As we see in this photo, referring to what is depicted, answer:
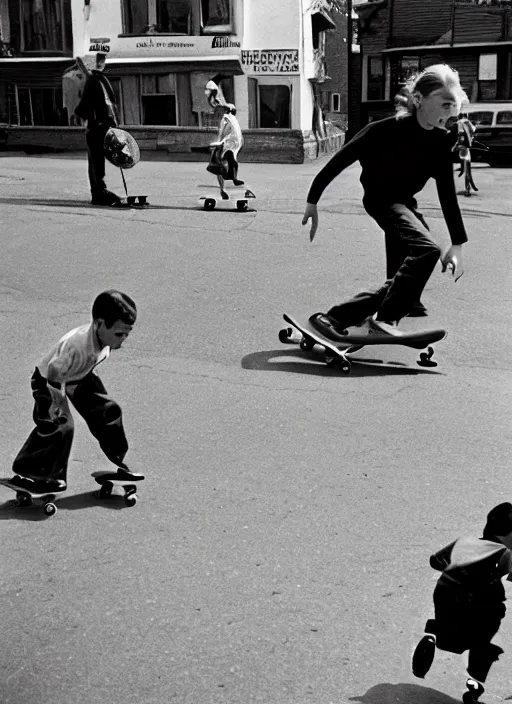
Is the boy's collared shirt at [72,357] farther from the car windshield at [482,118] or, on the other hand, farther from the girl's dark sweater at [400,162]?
the car windshield at [482,118]

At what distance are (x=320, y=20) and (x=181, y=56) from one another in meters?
4.24

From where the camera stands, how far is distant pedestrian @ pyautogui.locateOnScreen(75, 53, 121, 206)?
15117 millimetres

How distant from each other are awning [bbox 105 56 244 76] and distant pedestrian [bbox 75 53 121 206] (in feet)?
45.0

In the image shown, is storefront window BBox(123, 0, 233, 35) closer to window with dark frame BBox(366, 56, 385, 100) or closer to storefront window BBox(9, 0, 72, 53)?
storefront window BBox(9, 0, 72, 53)

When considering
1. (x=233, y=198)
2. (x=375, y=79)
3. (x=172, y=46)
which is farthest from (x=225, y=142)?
(x=375, y=79)

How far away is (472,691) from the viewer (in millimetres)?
3316

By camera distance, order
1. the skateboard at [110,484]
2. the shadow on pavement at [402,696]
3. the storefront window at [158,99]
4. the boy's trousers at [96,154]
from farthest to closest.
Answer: the storefront window at [158,99]
the boy's trousers at [96,154]
the skateboard at [110,484]
the shadow on pavement at [402,696]

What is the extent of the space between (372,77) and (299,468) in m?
36.5

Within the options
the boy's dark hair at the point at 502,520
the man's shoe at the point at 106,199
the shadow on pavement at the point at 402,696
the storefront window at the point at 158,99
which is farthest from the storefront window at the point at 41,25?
the boy's dark hair at the point at 502,520

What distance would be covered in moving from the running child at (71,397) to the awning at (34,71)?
27.4m

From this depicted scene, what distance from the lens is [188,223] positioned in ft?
46.7

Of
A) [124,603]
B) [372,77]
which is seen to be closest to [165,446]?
[124,603]

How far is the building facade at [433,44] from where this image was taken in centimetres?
3681

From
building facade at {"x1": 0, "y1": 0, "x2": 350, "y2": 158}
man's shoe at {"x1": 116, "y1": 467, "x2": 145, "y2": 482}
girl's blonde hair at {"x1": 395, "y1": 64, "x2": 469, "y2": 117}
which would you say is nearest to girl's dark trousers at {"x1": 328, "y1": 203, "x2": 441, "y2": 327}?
girl's blonde hair at {"x1": 395, "y1": 64, "x2": 469, "y2": 117}
